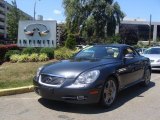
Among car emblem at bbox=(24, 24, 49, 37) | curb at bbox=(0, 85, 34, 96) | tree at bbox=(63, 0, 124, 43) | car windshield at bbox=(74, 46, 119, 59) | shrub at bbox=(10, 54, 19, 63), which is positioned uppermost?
tree at bbox=(63, 0, 124, 43)

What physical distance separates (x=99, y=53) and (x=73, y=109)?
6.80 ft

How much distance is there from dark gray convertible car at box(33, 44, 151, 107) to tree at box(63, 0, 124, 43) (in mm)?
32344

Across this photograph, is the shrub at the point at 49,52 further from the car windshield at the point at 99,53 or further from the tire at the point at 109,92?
the tire at the point at 109,92

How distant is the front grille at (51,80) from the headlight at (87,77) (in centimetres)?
33

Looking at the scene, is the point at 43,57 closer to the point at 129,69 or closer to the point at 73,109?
the point at 129,69

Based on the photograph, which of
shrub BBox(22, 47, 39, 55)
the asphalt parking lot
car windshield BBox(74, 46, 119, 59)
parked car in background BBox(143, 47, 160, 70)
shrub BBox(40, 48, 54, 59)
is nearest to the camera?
the asphalt parking lot

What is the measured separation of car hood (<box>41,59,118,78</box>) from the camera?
692cm

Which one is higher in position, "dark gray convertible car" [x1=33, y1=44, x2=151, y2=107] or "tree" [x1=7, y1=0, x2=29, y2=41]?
"tree" [x1=7, y1=0, x2=29, y2=41]


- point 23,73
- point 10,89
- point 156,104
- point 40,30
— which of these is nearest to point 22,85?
point 10,89

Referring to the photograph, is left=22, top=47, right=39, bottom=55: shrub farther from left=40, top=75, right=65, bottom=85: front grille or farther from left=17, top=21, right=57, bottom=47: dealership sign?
left=40, top=75, right=65, bottom=85: front grille

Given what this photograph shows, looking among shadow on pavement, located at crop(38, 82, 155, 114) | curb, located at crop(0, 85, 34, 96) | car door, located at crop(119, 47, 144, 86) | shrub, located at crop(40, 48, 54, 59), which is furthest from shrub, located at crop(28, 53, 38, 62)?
shadow on pavement, located at crop(38, 82, 155, 114)

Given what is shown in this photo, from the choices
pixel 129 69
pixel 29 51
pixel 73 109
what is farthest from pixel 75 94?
pixel 29 51

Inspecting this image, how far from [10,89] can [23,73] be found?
3474 millimetres

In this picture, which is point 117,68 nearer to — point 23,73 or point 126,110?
point 126,110
